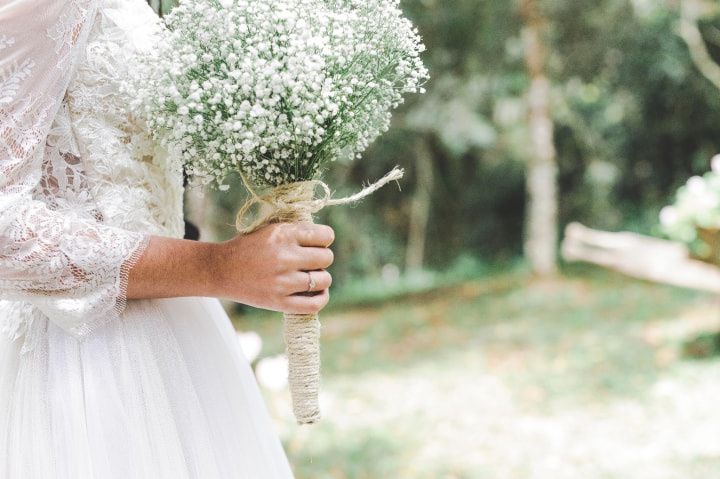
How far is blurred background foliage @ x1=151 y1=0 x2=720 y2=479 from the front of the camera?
4.45 metres

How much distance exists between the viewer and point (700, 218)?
5.22 metres

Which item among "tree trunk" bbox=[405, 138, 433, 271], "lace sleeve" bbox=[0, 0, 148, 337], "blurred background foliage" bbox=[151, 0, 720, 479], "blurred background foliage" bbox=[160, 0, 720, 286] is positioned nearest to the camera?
"lace sleeve" bbox=[0, 0, 148, 337]

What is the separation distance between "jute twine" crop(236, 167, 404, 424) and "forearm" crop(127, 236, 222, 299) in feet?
0.27

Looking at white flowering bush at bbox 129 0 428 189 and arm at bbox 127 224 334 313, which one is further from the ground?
white flowering bush at bbox 129 0 428 189

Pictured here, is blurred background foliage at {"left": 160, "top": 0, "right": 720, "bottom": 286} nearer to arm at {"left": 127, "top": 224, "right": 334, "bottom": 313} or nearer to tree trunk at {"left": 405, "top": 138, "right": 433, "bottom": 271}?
tree trunk at {"left": 405, "top": 138, "right": 433, "bottom": 271}

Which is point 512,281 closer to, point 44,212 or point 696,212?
point 696,212

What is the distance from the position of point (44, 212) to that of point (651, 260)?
5169 mm

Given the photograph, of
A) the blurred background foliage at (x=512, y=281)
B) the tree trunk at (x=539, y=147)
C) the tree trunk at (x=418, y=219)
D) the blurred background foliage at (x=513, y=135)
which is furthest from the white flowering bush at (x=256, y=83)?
the tree trunk at (x=418, y=219)

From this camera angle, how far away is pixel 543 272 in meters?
8.69

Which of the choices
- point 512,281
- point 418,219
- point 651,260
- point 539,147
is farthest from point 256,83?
point 418,219

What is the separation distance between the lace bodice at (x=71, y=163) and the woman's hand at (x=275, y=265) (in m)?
0.14

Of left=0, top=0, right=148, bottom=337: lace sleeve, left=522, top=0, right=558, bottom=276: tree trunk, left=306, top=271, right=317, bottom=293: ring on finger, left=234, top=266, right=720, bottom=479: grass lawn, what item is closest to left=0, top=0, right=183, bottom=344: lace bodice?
left=0, top=0, right=148, bottom=337: lace sleeve

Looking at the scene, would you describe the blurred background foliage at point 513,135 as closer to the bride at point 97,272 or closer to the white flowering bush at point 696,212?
the white flowering bush at point 696,212

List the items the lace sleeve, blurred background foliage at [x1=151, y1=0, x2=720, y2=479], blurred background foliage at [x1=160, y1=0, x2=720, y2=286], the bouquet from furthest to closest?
blurred background foliage at [x1=160, y1=0, x2=720, y2=286], the bouquet, blurred background foliage at [x1=151, y1=0, x2=720, y2=479], the lace sleeve
